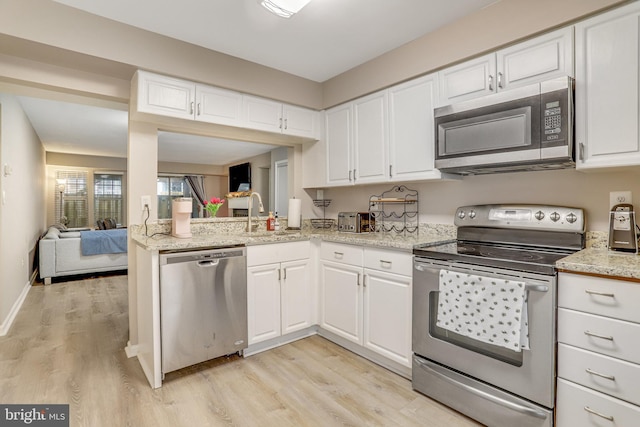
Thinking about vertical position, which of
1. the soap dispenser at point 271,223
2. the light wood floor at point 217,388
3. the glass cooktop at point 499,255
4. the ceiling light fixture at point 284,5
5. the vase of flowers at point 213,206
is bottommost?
the light wood floor at point 217,388

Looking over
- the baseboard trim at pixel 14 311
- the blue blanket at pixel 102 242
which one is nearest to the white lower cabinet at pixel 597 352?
the baseboard trim at pixel 14 311

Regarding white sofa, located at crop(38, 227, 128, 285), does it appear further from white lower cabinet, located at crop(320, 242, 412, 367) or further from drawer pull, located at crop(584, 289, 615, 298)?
drawer pull, located at crop(584, 289, 615, 298)

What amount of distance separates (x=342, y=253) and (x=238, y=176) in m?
1.81

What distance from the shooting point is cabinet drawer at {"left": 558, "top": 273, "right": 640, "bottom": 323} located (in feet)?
4.29

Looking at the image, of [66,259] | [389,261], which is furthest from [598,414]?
[66,259]

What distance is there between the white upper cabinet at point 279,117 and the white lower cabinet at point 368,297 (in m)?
1.13

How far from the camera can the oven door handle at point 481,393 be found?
154 centimetres

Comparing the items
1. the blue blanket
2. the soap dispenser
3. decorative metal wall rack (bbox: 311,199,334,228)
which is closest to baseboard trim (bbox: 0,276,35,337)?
the blue blanket

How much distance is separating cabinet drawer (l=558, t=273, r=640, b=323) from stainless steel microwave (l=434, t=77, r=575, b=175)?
0.65 m

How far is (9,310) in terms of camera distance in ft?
10.7

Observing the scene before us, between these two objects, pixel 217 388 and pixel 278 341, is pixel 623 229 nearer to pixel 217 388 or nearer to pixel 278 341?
pixel 278 341

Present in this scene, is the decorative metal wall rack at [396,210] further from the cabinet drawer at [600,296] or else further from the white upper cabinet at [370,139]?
the cabinet drawer at [600,296]

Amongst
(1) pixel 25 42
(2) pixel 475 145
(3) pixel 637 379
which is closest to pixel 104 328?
(1) pixel 25 42

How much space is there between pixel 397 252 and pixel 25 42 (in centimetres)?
258
